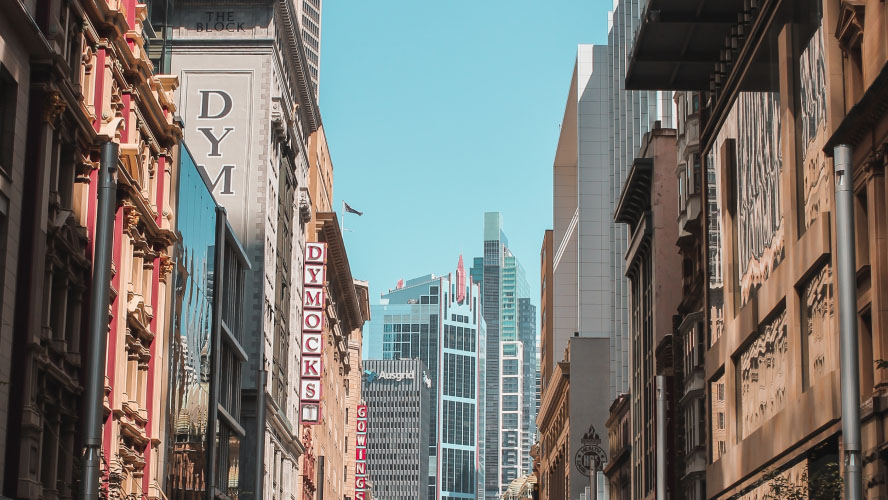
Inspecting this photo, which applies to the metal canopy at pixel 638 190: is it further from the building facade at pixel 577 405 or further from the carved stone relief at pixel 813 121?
the carved stone relief at pixel 813 121

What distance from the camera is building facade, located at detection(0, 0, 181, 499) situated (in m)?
34.1

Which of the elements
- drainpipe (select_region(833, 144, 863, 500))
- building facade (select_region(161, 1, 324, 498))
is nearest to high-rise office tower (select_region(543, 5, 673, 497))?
building facade (select_region(161, 1, 324, 498))

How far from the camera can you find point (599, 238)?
140m

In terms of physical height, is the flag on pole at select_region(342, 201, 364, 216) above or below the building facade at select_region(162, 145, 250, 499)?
above

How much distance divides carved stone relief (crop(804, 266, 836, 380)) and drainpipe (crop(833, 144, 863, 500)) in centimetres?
1685

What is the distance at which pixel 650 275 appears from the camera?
83312 millimetres

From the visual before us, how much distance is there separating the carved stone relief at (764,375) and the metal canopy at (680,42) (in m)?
12.8

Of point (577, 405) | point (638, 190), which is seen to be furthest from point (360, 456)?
point (638, 190)

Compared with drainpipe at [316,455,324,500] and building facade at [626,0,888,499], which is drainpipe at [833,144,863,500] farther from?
drainpipe at [316,455,324,500]

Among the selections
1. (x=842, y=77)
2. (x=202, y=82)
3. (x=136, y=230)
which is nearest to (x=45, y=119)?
(x=136, y=230)

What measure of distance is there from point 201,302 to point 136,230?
50.6ft

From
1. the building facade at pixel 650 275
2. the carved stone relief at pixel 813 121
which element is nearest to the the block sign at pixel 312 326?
the building facade at pixel 650 275

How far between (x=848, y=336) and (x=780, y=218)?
25202 millimetres

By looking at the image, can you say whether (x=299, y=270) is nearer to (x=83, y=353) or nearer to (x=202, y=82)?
(x=202, y=82)
